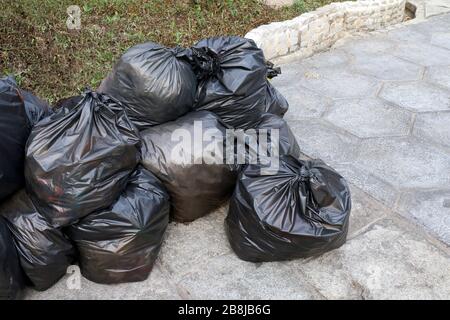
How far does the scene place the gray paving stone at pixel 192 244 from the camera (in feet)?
7.44

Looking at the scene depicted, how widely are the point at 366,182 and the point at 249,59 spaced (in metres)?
1.07

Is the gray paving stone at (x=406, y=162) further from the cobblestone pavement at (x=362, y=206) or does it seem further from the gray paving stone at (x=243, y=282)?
the gray paving stone at (x=243, y=282)

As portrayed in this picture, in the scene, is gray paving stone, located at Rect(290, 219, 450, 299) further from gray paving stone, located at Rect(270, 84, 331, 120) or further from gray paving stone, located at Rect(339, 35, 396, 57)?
gray paving stone, located at Rect(339, 35, 396, 57)

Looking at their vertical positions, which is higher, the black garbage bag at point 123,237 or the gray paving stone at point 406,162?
the black garbage bag at point 123,237

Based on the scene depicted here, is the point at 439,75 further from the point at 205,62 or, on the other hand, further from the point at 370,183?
the point at 205,62

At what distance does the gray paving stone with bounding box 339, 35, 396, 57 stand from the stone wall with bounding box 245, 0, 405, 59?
0.22m

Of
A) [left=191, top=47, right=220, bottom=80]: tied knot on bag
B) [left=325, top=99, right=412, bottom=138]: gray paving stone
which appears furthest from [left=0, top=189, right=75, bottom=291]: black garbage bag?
[left=325, top=99, right=412, bottom=138]: gray paving stone

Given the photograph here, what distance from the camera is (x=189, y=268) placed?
2234mm

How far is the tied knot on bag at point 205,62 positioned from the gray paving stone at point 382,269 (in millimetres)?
1201

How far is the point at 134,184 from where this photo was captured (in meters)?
2.20

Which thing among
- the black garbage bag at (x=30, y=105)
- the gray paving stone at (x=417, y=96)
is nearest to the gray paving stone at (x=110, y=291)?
the black garbage bag at (x=30, y=105)

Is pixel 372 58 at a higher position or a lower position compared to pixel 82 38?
lower

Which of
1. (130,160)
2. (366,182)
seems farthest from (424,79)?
(130,160)
